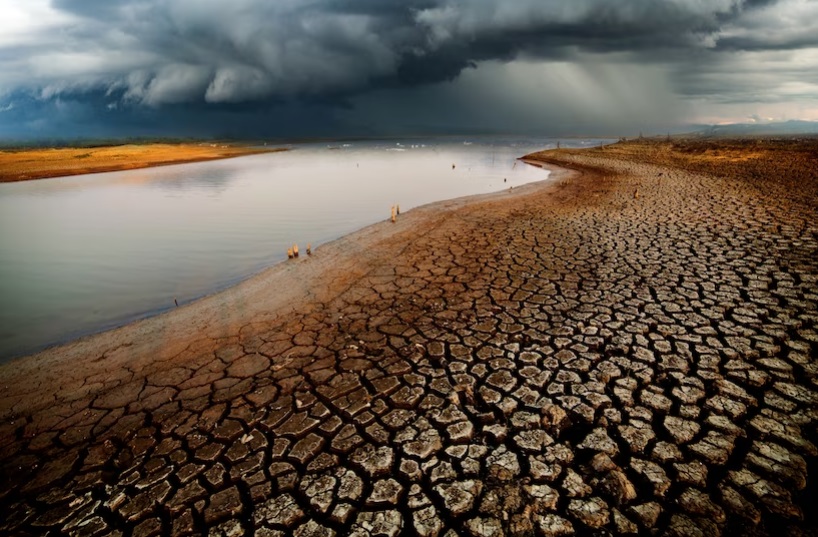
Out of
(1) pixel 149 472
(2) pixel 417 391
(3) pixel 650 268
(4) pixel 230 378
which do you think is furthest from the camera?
(3) pixel 650 268

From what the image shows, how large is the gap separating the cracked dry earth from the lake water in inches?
136

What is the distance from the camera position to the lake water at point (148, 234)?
7.29 m

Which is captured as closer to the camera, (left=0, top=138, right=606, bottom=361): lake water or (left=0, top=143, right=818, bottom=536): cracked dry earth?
(left=0, top=143, right=818, bottom=536): cracked dry earth

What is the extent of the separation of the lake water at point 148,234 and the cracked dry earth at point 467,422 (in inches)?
136

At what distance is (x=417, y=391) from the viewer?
386cm

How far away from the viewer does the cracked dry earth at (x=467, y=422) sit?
2.64 metres

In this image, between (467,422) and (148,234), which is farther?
(148,234)

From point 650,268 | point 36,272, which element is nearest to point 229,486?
point 650,268

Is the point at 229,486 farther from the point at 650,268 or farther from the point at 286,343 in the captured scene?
the point at 650,268

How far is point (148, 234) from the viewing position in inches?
501

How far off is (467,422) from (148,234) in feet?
43.5

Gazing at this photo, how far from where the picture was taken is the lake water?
23.9 feet

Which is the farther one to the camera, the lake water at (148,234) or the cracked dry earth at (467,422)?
the lake water at (148,234)

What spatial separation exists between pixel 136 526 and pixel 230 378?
5.83 feet
